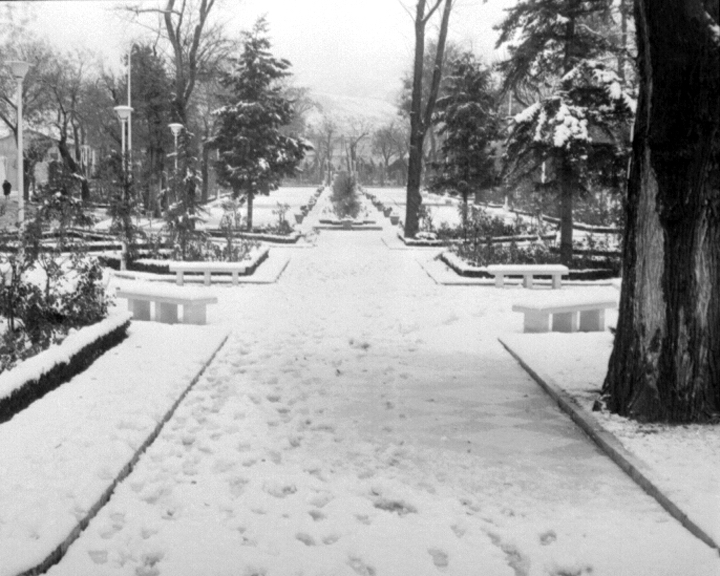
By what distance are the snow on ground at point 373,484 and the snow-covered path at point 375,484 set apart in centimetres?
1

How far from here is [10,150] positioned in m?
66.3

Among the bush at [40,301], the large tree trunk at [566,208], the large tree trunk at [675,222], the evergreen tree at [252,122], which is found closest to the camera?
the large tree trunk at [675,222]

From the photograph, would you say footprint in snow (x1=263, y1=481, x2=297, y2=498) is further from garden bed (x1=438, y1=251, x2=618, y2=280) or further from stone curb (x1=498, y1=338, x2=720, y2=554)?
garden bed (x1=438, y1=251, x2=618, y2=280)

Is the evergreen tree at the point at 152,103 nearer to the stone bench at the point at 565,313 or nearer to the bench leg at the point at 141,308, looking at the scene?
the bench leg at the point at 141,308

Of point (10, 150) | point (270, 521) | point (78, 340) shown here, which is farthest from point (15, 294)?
point (10, 150)

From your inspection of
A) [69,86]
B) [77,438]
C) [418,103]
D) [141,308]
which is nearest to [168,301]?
[141,308]

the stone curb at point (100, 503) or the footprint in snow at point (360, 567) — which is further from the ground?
the stone curb at point (100, 503)

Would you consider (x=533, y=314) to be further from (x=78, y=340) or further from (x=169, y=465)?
(x=169, y=465)

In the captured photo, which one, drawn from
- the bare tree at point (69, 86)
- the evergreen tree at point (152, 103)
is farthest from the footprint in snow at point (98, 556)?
the bare tree at point (69, 86)

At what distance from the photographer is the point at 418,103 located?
89.3ft

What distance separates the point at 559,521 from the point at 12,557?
2667mm

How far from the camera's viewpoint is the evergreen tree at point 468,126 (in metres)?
29.0

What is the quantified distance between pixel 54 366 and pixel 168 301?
3.74 m

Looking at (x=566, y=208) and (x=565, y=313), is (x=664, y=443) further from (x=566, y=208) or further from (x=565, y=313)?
(x=566, y=208)
